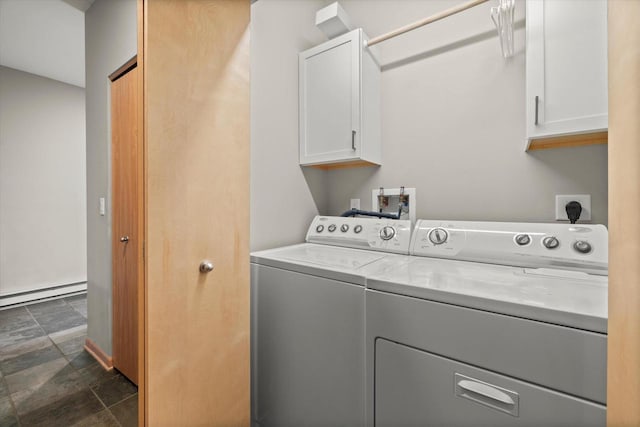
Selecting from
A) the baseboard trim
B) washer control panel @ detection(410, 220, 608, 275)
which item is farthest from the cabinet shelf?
the baseboard trim

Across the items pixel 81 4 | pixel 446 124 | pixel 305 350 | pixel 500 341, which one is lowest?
pixel 305 350

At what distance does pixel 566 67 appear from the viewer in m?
1.14

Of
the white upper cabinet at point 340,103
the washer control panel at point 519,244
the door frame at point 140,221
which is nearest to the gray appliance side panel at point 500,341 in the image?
the washer control panel at point 519,244

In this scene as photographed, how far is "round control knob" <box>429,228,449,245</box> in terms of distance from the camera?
4.53 ft

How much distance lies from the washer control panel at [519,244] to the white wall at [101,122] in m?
1.33

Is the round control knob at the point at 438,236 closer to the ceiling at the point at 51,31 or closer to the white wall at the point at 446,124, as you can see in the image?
the white wall at the point at 446,124

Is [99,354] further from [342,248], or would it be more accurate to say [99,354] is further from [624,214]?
[624,214]

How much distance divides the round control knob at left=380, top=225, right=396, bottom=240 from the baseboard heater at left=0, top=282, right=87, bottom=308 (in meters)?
1.35

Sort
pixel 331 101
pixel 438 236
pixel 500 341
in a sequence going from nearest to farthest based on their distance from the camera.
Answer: pixel 500 341, pixel 438 236, pixel 331 101

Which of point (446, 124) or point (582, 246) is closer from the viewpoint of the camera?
point (582, 246)

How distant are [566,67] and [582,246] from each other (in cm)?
75

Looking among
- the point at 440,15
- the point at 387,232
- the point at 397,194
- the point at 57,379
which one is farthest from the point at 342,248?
the point at 440,15

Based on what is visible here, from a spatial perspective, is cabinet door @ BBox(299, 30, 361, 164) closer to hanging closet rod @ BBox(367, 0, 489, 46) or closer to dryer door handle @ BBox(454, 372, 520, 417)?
hanging closet rod @ BBox(367, 0, 489, 46)

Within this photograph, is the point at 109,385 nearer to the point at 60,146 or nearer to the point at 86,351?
the point at 86,351
